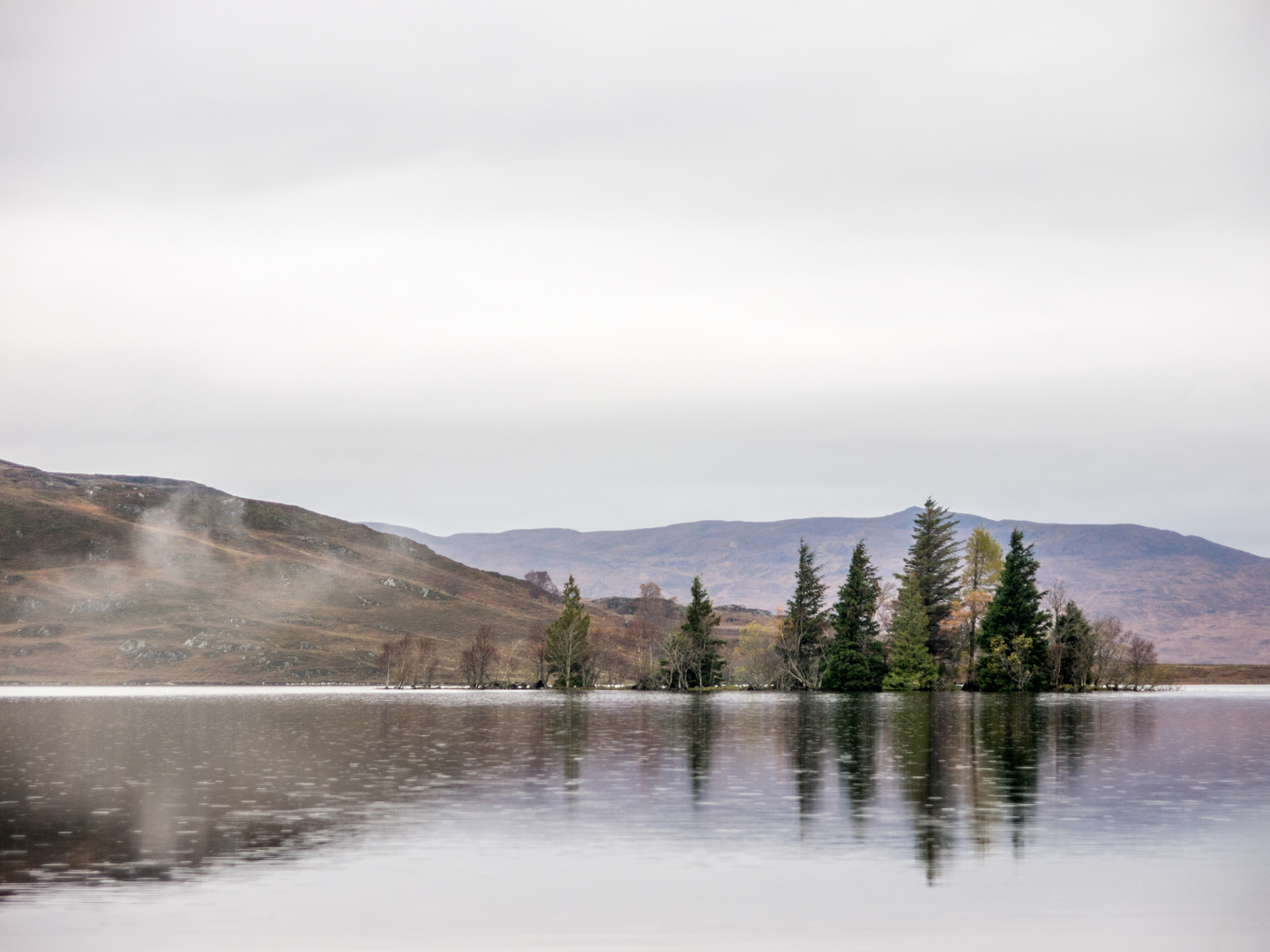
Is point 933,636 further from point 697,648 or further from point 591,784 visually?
point 591,784

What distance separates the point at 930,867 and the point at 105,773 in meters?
31.0

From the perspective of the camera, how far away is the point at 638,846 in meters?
24.7

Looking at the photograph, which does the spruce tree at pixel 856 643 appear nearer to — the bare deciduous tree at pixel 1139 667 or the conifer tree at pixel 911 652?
the conifer tree at pixel 911 652

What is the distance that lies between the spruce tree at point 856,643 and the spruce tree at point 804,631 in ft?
29.7

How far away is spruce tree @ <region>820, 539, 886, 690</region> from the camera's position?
476 ft

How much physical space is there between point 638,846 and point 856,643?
125 meters

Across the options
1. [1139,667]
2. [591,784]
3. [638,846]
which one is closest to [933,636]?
[1139,667]

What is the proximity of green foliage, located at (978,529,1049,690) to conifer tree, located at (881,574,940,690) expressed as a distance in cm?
686

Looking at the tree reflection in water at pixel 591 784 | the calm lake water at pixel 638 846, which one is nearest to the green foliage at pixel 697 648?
the tree reflection in water at pixel 591 784

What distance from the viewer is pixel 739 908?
61.5 ft

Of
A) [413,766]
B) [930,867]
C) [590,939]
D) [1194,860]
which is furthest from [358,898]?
[413,766]

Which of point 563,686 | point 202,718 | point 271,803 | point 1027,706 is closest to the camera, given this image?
point 271,803

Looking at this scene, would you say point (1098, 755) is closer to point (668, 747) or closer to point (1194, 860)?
point (668, 747)

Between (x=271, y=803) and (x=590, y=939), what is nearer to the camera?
(x=590, y=939)
